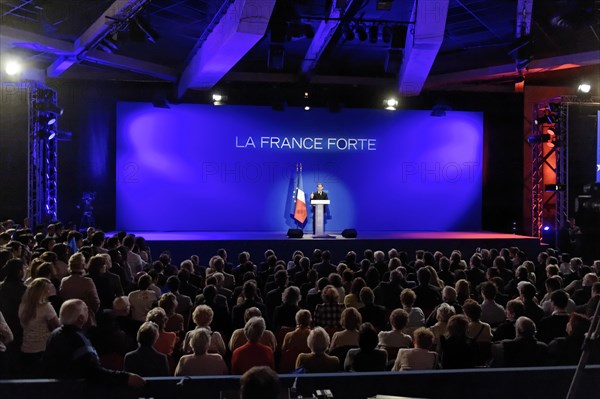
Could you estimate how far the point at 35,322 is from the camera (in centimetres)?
430

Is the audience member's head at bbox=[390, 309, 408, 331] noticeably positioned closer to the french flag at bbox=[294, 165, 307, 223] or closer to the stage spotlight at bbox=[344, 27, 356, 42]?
the stage spotlight at bbox=[344, 27, 356, 42]

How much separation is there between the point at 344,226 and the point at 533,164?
500cm

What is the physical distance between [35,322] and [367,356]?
238 cm

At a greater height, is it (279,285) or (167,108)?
(167,108)

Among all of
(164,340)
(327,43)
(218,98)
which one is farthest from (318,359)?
(218,98)

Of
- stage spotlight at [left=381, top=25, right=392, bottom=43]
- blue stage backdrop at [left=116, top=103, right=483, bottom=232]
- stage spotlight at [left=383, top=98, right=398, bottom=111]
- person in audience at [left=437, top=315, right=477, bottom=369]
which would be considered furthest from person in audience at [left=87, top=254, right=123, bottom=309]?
stage spotlight at [left=383, top=98, right=398, bottom=111]

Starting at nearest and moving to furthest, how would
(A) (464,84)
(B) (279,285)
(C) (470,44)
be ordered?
(B) (279,285), (C) (470,44), (A) (464,84)

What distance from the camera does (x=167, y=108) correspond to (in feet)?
49.4

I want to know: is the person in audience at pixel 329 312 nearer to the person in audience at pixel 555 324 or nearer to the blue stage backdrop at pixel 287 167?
the person in audience at pixel 555 324

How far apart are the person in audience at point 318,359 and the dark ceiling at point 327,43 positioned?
699 centimetres

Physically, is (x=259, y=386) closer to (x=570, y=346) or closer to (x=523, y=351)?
(x=523, y=351)

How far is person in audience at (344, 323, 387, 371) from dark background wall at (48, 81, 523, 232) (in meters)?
11.6

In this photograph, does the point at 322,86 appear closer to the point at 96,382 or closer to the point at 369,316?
the point at 369,316

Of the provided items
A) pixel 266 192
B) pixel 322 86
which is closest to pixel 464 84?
pixel 322 86
